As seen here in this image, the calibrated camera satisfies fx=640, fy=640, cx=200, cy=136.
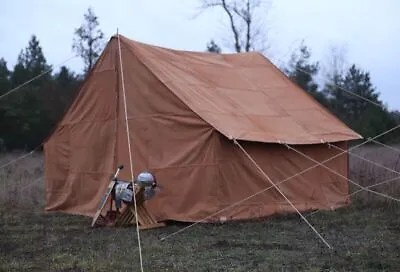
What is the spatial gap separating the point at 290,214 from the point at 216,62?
3.90 meters

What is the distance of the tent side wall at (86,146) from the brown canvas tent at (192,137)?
0.02m

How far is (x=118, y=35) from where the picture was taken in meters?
11.9

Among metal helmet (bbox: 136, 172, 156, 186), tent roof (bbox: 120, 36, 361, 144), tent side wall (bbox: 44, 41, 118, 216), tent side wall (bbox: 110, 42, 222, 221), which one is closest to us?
metal helmet (bbox: 136, 172, 156, 186)

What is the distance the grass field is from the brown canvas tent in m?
0.57

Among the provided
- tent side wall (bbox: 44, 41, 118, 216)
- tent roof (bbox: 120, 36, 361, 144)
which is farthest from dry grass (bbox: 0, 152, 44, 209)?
tent roof (bbox: 120, 36, 361, 144)

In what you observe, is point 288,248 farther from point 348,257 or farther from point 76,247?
point 76,247

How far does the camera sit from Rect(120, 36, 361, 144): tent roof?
1112 cm

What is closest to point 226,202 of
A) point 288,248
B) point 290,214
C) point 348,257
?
point 290,214

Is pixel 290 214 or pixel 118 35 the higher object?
pixel 118 35

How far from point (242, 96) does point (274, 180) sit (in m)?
2.00

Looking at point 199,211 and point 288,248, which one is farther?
point 199,211

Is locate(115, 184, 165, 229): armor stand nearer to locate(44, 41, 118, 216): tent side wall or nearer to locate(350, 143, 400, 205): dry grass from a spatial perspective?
locate(44, 41, 118, 216): tent side wall

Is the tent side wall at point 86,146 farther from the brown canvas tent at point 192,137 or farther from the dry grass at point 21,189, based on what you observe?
the dry grass at point 21,189

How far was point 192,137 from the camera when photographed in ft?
35.6
